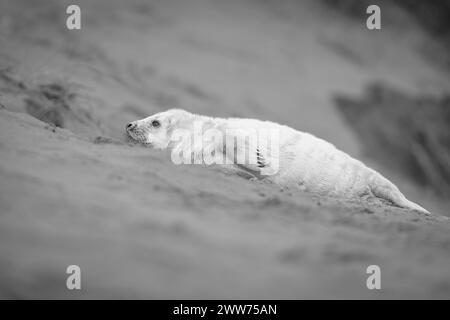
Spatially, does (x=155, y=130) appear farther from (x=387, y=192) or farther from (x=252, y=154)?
(x=387, y=192)

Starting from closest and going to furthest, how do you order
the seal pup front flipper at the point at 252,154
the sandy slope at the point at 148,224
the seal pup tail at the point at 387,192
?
the sandy slope at the point at 148,224
the seal pup front flipper at the point at 252,154
the seal pup tail at the point at 387,192

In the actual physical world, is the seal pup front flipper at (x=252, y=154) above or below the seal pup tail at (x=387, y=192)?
above

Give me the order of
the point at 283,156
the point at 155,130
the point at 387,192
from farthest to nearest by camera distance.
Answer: the point at 155,130
the point at 387,192
the point at 283,156

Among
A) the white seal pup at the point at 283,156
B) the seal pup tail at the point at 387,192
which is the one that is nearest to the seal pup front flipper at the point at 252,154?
the white seal pup at the point at 283,156

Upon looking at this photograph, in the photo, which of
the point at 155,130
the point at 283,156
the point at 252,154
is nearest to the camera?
the point at 252,154

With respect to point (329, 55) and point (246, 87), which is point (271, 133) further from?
point (329, 55)

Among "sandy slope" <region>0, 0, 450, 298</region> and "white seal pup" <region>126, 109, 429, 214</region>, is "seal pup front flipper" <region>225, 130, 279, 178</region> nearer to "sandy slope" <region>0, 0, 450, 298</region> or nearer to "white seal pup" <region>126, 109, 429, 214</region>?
"white seal pup" <region>126, 109, 429, 214</region>

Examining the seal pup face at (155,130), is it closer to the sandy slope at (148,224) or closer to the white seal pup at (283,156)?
the white seal pup at (283,156)

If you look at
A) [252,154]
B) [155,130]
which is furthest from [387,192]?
[155,130]

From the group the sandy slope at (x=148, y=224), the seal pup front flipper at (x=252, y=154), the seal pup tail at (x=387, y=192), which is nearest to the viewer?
the sandy slope at (x=148, y=224)
